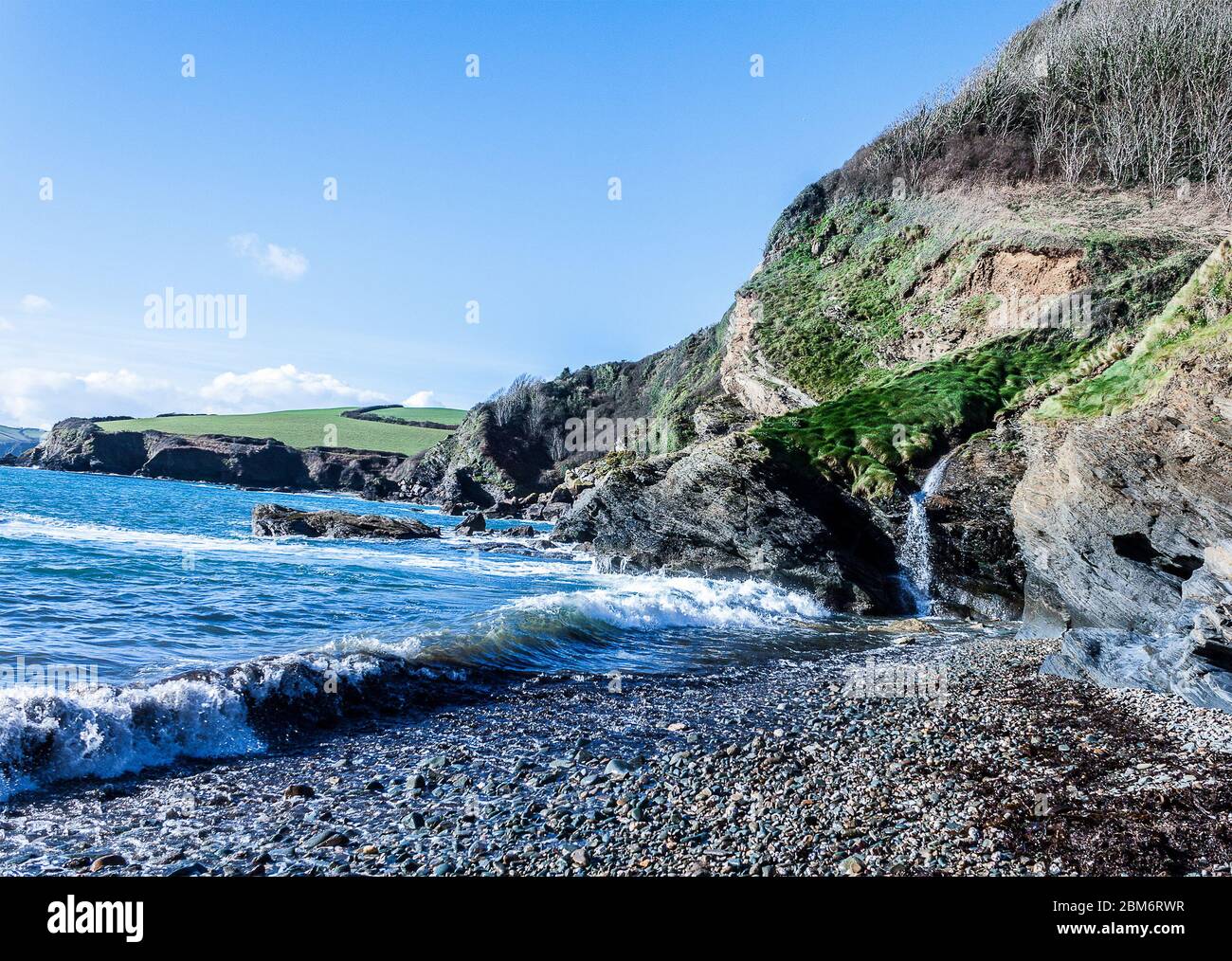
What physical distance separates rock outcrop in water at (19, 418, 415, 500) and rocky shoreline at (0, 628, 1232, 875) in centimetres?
11538

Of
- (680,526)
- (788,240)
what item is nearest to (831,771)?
(680,526)

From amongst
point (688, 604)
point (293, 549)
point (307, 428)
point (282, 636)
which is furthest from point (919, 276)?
point (307, 428)

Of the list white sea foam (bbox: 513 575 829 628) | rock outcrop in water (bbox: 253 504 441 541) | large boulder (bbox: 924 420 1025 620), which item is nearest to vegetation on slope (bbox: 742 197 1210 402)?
large boulder (bbox: 924 420 1025 620)

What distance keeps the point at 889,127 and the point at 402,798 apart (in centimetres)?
6555

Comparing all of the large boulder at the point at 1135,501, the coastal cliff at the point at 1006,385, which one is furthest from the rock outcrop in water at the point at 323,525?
the large boulder at the point at 1135,501

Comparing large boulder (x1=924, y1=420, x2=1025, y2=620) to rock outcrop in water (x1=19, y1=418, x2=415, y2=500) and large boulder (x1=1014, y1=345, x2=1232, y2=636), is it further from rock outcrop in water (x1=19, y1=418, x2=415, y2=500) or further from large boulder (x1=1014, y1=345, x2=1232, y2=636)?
rock outcrop in water (x1=19, y1=418, x2=415, y2=500)

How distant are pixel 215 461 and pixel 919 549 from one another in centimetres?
12904

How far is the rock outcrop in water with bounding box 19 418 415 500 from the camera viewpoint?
123 m

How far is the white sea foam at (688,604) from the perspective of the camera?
19.6m

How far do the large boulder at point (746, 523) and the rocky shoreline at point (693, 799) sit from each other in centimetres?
1271

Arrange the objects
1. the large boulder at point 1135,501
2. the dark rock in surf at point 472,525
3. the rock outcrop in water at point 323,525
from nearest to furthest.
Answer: the large boulder at point 1135,501
the rock outcrop in water at point 323,525
the dark rock in surf at point 472,525

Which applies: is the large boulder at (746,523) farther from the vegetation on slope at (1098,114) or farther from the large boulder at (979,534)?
the vegetation on slope at (1098,114)

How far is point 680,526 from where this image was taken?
27594 millimetres
